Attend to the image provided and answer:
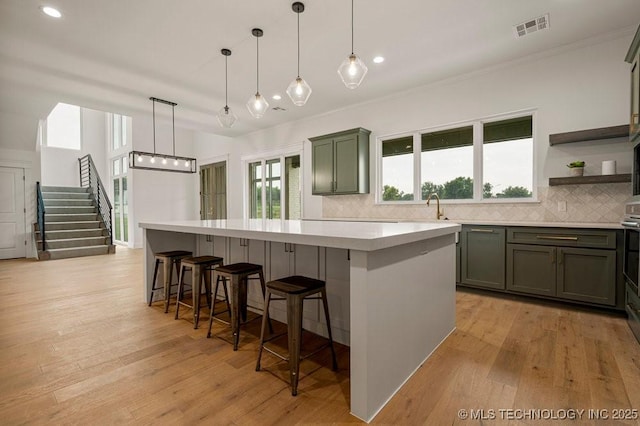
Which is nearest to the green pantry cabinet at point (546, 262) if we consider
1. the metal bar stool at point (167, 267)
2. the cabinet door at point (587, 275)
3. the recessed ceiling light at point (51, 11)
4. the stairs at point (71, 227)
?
the cabinet door at point (587, 275)

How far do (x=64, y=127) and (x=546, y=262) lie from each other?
12.7m

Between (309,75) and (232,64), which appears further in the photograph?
(309,75)

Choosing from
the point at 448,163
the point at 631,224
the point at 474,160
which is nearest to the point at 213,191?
the point at 448,163

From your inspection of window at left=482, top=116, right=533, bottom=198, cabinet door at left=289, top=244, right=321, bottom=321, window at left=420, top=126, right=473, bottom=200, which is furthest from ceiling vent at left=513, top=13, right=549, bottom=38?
cabinet door at left=289, top=244, right=321, bottom=321

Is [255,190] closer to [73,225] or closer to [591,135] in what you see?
[73,225]

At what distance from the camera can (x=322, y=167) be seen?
547 cm

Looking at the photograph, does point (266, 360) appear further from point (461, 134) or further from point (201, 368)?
point (461, 134)

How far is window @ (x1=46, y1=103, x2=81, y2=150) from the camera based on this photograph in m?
9.41

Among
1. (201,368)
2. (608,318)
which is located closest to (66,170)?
(201,368)

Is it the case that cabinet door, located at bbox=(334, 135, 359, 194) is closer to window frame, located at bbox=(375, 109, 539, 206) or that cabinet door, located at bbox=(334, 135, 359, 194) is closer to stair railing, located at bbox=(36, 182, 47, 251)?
window frame, located at bbox=(375, 109, 539, 206)

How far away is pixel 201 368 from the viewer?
2059 mm

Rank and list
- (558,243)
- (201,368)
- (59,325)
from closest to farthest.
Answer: (201,368) → (59,325) → (558,243)

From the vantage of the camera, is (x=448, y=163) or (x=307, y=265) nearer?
(x=307, y=265)

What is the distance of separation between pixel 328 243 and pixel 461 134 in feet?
11.9
